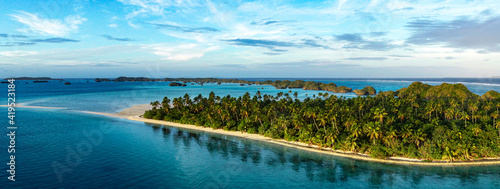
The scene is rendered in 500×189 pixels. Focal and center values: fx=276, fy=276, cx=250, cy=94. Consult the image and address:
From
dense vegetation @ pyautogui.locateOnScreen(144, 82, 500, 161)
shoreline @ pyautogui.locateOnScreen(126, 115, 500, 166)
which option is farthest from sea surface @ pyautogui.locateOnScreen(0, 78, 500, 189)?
dense vegetation @ pyautogui.locateOnScreen(144, 82, 500, 161)

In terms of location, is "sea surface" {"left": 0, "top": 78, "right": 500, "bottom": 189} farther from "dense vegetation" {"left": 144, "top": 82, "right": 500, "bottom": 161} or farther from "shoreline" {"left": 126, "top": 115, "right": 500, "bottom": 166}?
"dense vegetation" {"left": 144, "top": 82, "right": 500, "bottom": 161}

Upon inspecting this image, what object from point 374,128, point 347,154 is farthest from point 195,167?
point 374,128

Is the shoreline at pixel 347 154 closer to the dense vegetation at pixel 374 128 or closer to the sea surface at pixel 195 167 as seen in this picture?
the dense vegetation at pixel 374 128

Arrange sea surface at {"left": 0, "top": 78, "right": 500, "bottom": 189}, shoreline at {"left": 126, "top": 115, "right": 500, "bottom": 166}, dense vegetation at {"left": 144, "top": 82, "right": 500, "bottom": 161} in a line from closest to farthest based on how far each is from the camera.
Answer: sea surface at {"left": 0, "top": 78, "right": 500, "bottom": 189}, shoreline at {"left": 126, "top": 115, "right": 500, "bottom": 166}, dense vegetation at {"left": 144, "top": 82, "right": 500, "bottom": 161}

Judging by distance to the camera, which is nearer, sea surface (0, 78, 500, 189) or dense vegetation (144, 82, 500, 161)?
sea surface (0, 78, 500, 189)

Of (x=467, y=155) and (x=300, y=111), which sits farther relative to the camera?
(x=300, y=111)

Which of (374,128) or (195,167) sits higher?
(374,128)

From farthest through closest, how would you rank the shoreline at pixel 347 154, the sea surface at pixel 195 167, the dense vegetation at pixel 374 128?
1. the dense vegetation at pixel 374 128
2. the shoreline at pixel 347 154
3. the sea surface at pixel 195 167

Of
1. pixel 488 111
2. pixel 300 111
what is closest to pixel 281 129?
pixel 300 111

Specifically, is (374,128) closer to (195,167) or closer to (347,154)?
(347,154)

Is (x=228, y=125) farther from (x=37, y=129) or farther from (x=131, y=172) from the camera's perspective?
(x=37, y=129)

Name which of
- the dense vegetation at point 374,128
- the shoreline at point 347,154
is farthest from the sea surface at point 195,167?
the dense vegetation at point 374,128
